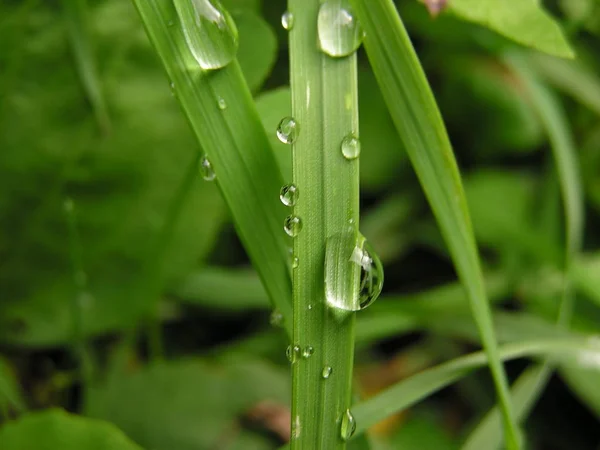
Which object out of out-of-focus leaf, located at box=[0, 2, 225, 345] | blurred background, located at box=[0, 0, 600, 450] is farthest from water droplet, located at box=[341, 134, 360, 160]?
out-of-focus leaf, located at box=[0, 2, 225, 345]

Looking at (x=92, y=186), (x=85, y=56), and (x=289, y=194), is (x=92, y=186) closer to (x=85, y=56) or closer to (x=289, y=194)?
(x=85, y=56)

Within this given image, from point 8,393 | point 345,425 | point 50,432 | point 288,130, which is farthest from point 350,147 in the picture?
point 8,393

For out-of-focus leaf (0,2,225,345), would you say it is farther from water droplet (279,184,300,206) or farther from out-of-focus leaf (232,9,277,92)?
water droplet (279,184,300,206)

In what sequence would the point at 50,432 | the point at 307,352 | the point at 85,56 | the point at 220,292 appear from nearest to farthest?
the point at 307,352 < the point at 50,432 < the point at 85,56 < the point at 220,292

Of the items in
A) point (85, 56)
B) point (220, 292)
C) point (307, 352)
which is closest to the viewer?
point (307, 352)

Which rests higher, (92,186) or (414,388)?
(92,186)

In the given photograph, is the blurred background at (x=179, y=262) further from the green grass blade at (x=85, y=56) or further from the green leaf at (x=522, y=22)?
the green leaf at (x=522, y=22)

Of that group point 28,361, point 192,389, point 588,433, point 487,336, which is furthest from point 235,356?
point 588,433

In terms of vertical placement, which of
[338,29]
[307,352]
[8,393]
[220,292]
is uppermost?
[338,29]

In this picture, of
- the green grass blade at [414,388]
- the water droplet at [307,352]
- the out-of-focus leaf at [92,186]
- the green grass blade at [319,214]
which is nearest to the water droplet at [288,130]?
the green grass blade at [319,214]
